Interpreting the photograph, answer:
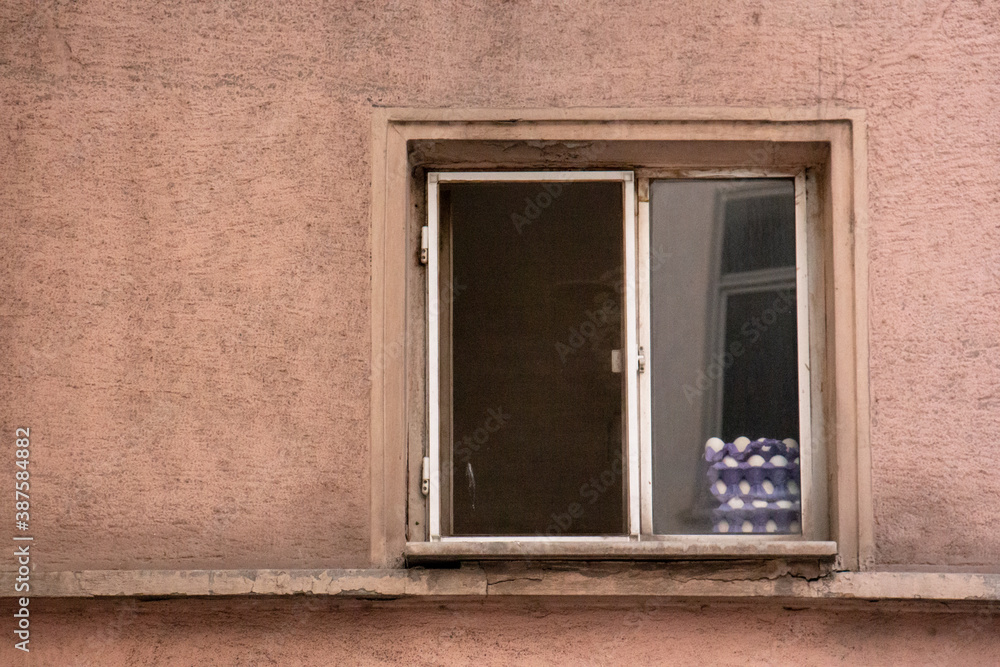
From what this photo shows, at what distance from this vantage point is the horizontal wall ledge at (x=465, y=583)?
3.63 meters

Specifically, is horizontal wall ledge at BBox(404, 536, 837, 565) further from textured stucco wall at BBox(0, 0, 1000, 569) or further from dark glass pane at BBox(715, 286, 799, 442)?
dark glass pane at BBox(715, 286, 799, 442)

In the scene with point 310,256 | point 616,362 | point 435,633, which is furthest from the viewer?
point 616,362

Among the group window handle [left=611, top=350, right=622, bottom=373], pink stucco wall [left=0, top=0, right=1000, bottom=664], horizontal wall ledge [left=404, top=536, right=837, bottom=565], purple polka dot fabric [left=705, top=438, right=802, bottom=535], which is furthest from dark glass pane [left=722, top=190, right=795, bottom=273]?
horizontal wall ledge [left=404, top=536, right=837, bottom=565]

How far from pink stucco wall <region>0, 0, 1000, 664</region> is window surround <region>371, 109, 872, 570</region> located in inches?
2.8

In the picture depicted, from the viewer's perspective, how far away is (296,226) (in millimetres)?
3855

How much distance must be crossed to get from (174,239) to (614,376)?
1.71m

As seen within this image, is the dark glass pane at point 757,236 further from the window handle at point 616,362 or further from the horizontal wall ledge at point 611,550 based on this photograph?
the horizontal wall ledge at point 611,550

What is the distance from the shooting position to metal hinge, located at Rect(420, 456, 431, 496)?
3.88 meters

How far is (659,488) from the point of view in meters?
3.93

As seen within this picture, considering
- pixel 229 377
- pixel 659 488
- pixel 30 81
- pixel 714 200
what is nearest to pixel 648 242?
pixel 714 200

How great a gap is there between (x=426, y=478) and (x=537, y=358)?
0.61 m

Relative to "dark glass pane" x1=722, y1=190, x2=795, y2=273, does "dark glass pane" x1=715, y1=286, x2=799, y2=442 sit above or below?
below

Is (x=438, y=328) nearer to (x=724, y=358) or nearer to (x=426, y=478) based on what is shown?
(x=426, y=478)

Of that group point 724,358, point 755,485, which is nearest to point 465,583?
point 755,485
